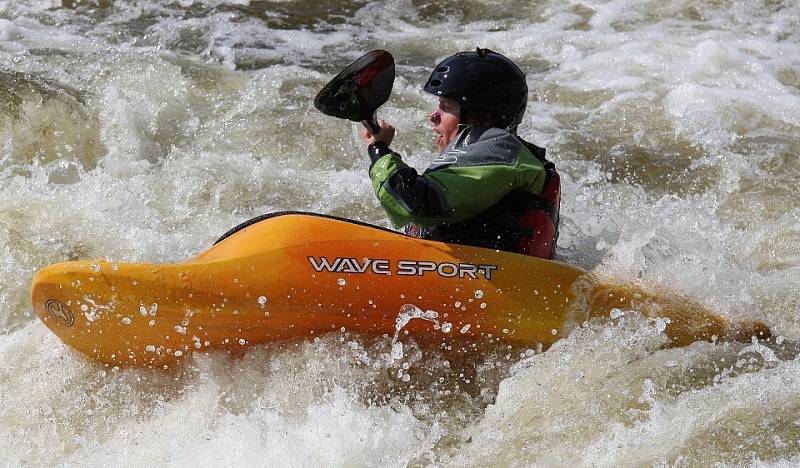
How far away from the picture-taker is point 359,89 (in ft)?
10.8

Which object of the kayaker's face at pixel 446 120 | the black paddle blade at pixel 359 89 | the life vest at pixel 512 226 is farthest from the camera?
the kayaker's face at pixel 446 120

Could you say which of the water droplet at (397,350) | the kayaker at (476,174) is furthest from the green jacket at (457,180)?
the water droplet at (397,350)

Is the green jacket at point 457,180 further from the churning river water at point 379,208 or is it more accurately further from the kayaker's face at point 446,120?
→ the churning river water at point 379,208

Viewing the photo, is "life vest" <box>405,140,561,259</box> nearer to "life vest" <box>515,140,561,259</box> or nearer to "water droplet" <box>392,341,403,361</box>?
"life vest" <box>515,140,561,259</box>

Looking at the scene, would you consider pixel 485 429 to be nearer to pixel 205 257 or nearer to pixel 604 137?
pixel 205 257

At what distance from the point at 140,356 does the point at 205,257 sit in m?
0.49

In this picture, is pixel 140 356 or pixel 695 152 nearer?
pixel 140 356

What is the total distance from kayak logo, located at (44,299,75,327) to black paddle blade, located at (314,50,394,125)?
127 cm

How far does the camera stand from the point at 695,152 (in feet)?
20.3

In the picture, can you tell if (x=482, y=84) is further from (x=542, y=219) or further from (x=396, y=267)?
(x=396, y=267)

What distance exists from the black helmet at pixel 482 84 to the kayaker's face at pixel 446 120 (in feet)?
0.11

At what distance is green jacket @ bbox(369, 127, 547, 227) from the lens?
3.30m

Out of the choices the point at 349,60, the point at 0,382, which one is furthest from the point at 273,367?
the point at 349,60

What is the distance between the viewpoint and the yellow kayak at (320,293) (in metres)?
3.45
